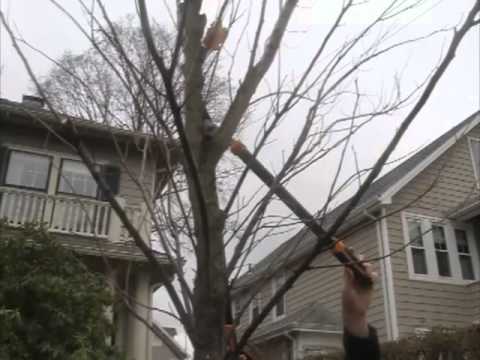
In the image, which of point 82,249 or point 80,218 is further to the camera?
point 80,218

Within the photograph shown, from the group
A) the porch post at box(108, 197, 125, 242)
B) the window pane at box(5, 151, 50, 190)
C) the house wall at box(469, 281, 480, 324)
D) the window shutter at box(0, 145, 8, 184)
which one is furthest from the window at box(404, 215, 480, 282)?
the window shutter at box(0, 145, 8, 184)

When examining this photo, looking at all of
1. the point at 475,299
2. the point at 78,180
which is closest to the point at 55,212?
the point at 78,180

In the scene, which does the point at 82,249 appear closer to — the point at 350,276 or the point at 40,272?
the point at 40,272

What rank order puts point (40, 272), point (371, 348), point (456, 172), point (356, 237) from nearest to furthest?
1. point (371, 348)
2. point (40, 272)
3. point (356, 237)
4. point (456, 172)

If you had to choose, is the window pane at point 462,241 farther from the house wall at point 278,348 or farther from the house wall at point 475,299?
the house wall at point 278,348

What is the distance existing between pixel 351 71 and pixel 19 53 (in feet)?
4.37

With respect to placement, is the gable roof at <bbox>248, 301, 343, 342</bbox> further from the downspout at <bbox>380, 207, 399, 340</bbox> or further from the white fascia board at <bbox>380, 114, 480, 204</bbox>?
the white fascia board at <bbox>380, 114, 480, 204</bbox>

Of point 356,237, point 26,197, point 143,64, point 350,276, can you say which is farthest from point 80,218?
point 350,276

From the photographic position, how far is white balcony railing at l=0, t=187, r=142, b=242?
9.90 m

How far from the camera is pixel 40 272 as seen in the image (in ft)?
21.0

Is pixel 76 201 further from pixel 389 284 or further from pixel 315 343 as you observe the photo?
pixel 389 284

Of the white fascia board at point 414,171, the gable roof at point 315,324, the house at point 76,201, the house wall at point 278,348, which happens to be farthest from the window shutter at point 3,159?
the white fascia board at point 414,171

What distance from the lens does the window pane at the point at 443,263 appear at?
12594 millimetres

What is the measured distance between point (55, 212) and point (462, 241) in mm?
9673
